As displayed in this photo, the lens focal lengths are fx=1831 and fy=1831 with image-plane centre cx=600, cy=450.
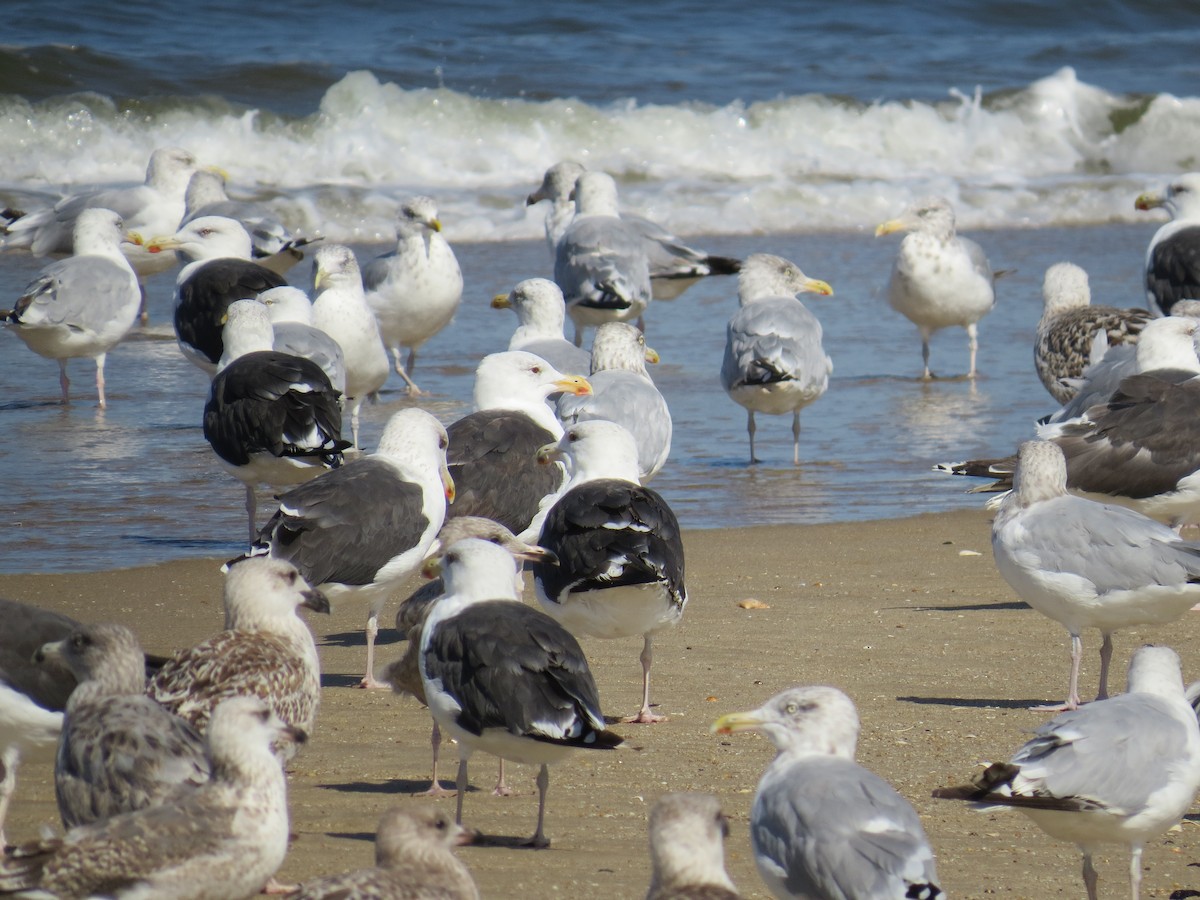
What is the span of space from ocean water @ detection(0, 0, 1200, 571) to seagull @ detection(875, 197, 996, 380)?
40 centimetres

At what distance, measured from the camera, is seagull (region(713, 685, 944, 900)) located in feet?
12.7

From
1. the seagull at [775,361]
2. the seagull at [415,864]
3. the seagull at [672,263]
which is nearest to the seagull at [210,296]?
the seagull at [775,361]

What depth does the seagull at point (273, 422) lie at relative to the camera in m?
8.65

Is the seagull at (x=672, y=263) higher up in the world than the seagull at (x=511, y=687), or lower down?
lower down

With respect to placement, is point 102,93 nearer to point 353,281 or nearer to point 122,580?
point 353,281

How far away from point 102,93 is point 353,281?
42.4 ft

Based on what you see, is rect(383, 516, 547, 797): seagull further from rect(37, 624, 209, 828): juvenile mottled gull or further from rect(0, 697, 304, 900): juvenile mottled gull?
rect(0, 697, 304, 900): juvenile mottled gull

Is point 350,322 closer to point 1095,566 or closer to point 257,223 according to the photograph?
point 257,223

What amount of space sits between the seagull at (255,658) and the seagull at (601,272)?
8.69 meters

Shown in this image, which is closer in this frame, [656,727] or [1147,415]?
[656,727]

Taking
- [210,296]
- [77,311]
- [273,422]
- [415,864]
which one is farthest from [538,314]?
[415,864]

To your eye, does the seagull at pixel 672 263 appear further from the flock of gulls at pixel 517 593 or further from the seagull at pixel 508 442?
the seagull at pixel 508 442

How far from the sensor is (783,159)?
25125mm

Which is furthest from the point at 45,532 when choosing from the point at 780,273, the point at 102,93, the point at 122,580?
the point at 102,93
